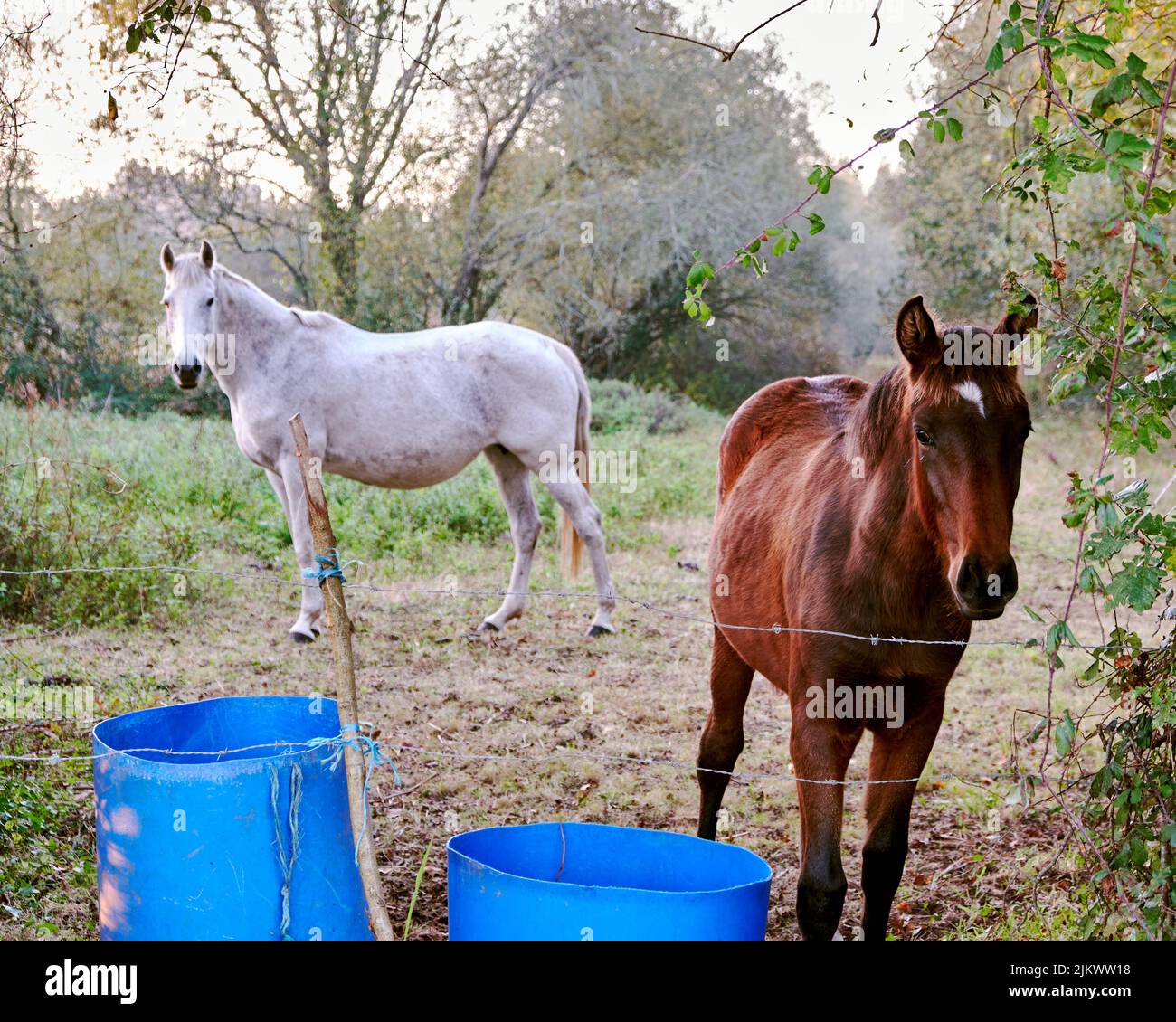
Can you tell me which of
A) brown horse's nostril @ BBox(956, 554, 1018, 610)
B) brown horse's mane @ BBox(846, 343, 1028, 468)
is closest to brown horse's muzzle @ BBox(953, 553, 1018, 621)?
brown horse's nostril @ BBox(956, 554, 1018, 610)

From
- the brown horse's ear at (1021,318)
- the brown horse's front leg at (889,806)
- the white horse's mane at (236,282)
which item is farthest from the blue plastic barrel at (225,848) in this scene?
the white horse's mane at (236,282)

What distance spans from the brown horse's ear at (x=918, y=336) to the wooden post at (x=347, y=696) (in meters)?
1.41

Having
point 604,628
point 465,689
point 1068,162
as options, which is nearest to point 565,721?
point 465,689

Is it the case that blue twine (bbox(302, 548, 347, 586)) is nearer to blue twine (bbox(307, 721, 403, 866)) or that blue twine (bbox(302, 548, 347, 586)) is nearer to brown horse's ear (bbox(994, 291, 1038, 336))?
blue twine (bbox(307, 721, 403, 866))

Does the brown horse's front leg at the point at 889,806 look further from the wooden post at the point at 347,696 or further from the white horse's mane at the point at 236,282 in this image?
the white horse's mane at the point at 236,282

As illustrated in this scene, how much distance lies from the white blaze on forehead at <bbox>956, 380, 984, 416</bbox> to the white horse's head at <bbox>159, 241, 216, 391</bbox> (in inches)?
191

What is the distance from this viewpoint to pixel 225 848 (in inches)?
89.0

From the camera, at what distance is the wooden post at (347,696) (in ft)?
7.99

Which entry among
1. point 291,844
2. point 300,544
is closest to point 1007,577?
point 291,844

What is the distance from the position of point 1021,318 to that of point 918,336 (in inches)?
9.2

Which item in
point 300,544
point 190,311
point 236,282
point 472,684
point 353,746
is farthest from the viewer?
point 236,282

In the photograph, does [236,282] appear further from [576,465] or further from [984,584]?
[984,584]

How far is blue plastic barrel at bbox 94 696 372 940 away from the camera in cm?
225
